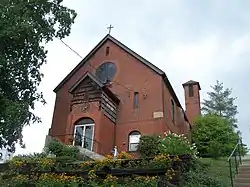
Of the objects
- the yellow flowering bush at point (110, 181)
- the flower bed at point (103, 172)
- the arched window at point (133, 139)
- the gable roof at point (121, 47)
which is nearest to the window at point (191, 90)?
the gable roof at point (121, 47)

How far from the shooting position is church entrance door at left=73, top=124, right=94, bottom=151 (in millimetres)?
20164

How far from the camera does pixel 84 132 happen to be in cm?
2078

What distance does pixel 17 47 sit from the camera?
1712 centimetres

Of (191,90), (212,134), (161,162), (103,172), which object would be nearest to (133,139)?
(212,134)

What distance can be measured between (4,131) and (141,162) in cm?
898

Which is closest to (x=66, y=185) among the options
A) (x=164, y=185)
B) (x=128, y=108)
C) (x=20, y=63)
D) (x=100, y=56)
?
(x=164, y=185)

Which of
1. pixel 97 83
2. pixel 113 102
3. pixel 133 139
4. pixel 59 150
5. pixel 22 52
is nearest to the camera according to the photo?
pixel 59 150

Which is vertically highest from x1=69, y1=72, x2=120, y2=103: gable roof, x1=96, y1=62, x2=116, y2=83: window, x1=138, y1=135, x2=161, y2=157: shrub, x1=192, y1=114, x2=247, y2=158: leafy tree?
x1=96, y1=62, x2=116, y2=83: window

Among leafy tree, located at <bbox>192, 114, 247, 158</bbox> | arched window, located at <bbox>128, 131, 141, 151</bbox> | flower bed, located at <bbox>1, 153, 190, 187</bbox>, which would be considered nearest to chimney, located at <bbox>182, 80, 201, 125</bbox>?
leafy tree, located at <bbox>192, 114, 247, 158</bbox>

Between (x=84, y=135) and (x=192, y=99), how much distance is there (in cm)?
1594

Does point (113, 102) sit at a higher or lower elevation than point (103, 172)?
higher

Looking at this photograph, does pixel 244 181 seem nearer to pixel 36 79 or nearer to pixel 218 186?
pixel 218 186

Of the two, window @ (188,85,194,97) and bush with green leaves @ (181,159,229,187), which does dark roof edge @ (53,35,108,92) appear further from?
bush with green leaves @ (181,159,229,187)

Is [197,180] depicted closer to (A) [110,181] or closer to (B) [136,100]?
(A) [110,181]
